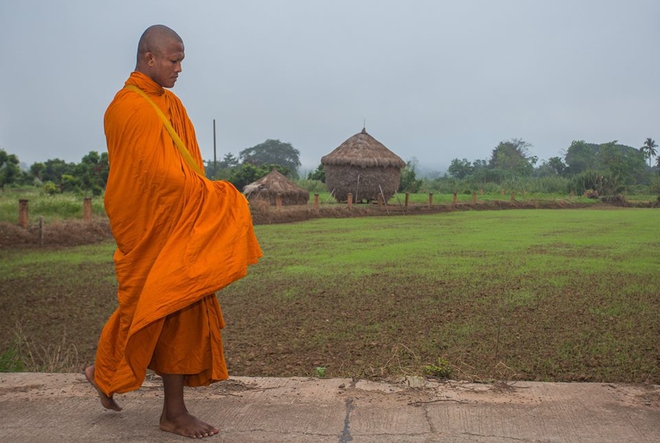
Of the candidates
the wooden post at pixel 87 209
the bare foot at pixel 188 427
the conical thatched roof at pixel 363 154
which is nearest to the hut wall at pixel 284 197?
the conical thatched roof at pixel 363 154

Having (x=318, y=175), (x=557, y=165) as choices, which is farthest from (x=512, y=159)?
(x=318, y=175)

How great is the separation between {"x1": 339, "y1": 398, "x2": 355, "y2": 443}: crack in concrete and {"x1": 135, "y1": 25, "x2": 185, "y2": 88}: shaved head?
4.81ft

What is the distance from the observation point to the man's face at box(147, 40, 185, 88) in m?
2.46

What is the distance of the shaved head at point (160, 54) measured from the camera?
2.45 m

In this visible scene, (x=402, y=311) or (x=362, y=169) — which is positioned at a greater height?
(x=362, y=169)

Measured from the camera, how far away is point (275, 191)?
19.6 m

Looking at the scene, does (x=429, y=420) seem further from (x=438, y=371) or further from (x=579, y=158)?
(x=579, y=158)

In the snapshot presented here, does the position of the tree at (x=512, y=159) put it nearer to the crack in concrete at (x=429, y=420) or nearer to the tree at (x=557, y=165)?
the tree at (x=557, y=165)

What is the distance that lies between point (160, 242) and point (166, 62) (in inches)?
27.1

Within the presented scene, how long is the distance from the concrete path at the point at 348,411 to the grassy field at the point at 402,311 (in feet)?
1.58

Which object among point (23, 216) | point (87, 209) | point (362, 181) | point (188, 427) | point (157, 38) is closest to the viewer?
point (188, 427)

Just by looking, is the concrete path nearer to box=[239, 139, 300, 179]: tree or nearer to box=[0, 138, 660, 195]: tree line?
box=[0, 138, 660, 195]: tree line

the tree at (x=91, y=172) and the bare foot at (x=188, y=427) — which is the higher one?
the tree at (x=91, y=172)

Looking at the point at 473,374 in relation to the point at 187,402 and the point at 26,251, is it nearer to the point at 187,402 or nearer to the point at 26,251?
the point at 187,402
